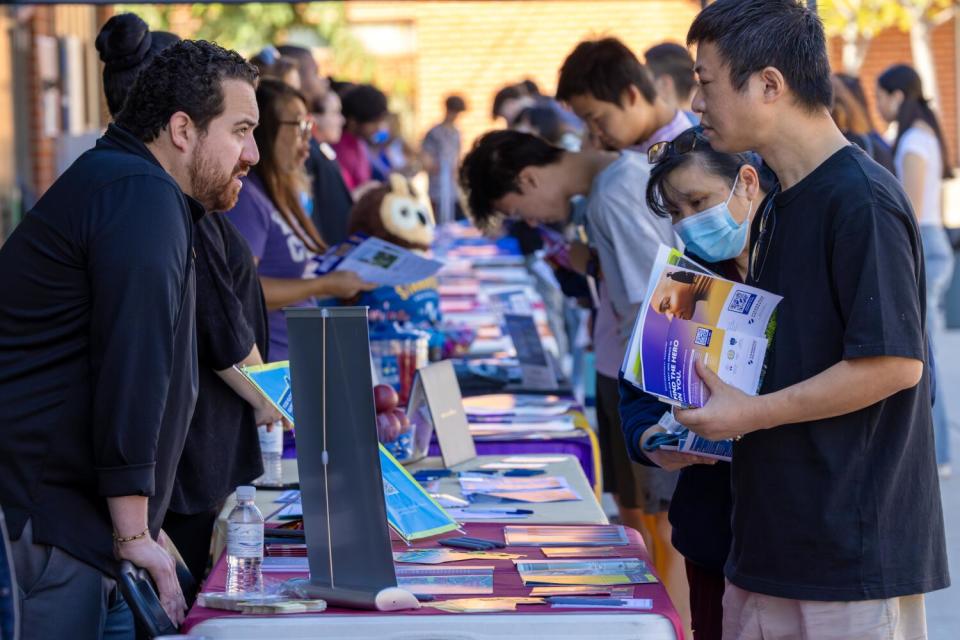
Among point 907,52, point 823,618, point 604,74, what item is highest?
point 907,52

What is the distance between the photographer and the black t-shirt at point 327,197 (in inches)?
236

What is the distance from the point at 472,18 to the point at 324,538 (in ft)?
51.9

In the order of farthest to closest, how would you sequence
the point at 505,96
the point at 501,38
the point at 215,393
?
the point at 501,38 < the point at 505,96 < the point at 215,393

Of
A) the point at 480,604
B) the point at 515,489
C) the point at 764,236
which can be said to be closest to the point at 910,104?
the point at 515,489

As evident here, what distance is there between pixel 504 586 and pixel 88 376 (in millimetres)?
792

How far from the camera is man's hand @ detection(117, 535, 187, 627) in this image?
2248mm

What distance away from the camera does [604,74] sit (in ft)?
12.9

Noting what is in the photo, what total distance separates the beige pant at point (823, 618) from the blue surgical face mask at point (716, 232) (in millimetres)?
683

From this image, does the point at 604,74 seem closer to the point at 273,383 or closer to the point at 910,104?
the point at 273,383

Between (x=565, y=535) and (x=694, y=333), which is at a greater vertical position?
(x=694, y=333)

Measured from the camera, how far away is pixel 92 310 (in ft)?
7.22

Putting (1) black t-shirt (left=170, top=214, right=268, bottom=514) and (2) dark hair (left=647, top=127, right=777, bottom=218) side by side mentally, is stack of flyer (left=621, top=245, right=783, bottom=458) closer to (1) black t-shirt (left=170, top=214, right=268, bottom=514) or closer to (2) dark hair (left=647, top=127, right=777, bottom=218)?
(2) dark hair (left=647, top=127, right=777, bottom=218)

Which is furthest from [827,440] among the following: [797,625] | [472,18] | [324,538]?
[472,18]

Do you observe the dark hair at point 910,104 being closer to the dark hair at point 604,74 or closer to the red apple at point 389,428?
the dark hair at point 604,74
